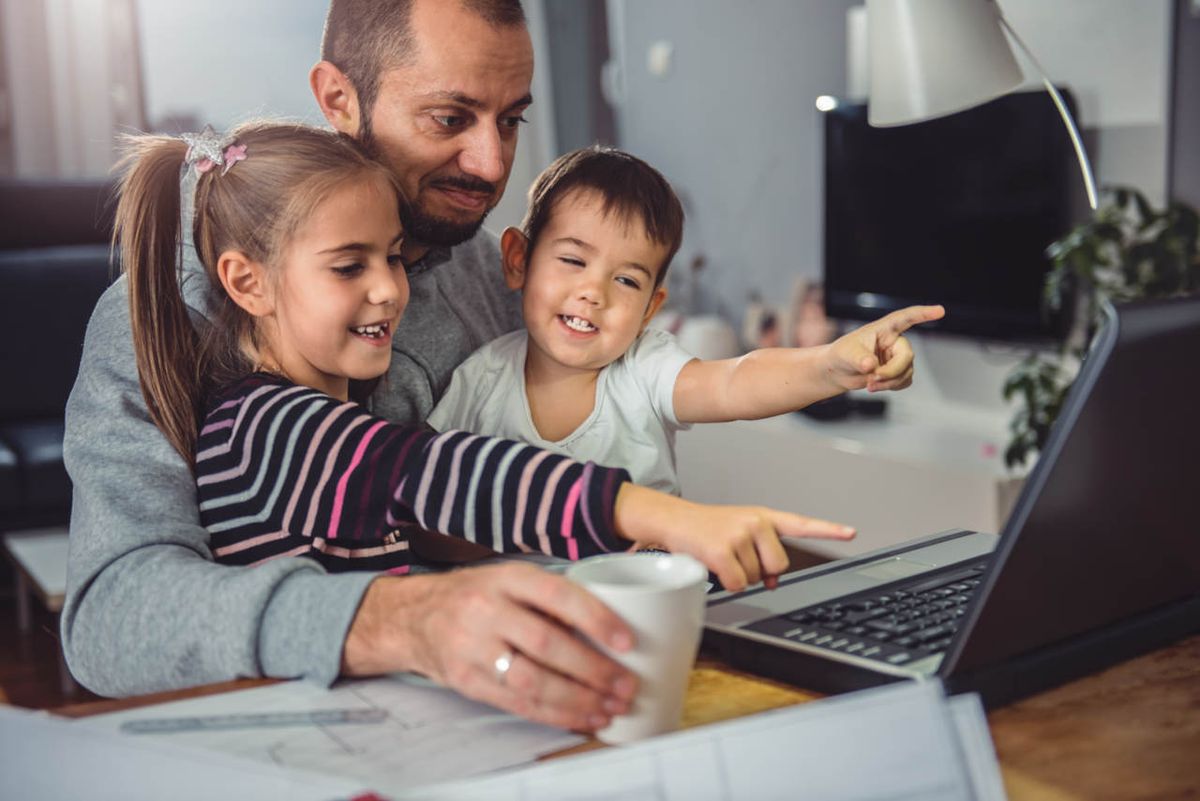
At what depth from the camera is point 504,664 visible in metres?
0.72

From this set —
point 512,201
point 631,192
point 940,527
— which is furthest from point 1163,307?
point 512,201

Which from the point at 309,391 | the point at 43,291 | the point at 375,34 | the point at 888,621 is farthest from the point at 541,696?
the point at 43,291

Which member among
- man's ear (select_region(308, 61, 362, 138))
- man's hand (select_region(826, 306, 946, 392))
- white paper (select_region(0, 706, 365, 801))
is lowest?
white paper (select_region(0, 706, 365, 801))

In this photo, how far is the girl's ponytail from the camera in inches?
42.1

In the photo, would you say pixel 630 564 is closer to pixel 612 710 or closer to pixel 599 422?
pixel 612 710

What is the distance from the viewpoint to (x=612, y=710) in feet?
2.29

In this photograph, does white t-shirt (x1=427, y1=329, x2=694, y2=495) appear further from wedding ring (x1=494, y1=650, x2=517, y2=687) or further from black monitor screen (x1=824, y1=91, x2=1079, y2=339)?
black monitor screen (x1=824, y1=91, x2=1079, y2=339)

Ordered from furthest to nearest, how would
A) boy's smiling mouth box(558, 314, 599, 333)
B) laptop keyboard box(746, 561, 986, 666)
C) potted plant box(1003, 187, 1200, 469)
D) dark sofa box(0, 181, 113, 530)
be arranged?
dark sofa box(0, 181, 113, 530) → potted plant box(1003, 187, 1200, 469) → boy's smiling mouth box(558, 314, 599, 333) → laptop keyboard box(746, 561, 986, 666)

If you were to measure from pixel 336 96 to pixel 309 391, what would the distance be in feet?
1.72

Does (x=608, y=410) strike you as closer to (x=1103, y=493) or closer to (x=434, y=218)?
(x=434, y=218)

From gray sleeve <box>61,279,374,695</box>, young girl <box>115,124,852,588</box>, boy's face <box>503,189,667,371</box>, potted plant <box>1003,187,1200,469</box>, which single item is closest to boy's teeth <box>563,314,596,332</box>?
boy's face <box>503,189,667,371</box>

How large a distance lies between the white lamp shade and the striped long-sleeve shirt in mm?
619

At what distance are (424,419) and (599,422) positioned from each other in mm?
183

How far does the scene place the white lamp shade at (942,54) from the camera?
123cm
